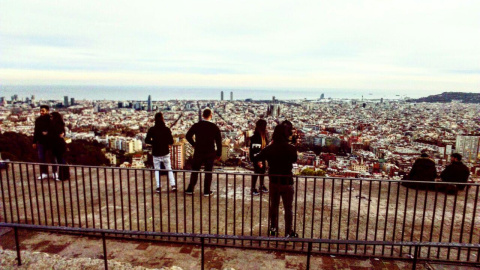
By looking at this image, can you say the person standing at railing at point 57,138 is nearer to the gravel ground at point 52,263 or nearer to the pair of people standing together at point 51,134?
the pair of people standing together at point 51,134

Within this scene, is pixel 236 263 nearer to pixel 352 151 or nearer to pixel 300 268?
pixel 300 268

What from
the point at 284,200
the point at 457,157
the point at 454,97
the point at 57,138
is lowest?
the point at 284,200

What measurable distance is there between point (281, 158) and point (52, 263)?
3.28 meters

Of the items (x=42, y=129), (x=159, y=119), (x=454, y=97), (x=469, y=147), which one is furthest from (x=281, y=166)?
(x=454, y=97)

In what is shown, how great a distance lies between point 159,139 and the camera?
21.6 ft

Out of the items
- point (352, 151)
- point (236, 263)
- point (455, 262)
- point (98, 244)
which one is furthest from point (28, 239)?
point (352, 151)

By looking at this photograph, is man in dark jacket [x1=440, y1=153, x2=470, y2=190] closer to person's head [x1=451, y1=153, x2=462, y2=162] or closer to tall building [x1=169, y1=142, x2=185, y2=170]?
person's head [x1=451, y1=153, x2=462, y2=162]

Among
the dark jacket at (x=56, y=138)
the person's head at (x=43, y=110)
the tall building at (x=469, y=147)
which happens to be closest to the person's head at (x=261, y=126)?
the dark jacket at (x=56, y=138)

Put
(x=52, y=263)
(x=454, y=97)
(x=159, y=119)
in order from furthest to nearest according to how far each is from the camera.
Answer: (x=454, y=97) < (x=159, y=119) < (x=52, y=263)

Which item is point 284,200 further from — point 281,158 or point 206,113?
point 206,113

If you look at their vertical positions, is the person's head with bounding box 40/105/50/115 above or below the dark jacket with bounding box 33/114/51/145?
above

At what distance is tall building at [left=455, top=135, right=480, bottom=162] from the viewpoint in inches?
499

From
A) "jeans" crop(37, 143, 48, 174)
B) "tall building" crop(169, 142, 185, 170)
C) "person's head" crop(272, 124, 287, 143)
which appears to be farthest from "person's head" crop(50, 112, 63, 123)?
"person's head" crop(272, 124, 287, 143)

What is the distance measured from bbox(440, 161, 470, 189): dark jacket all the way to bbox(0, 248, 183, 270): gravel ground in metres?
6.71
